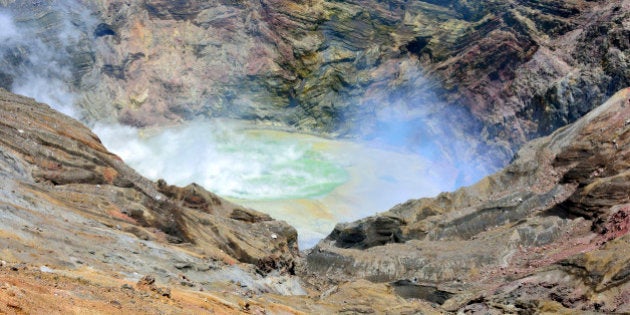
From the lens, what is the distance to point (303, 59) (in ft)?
260

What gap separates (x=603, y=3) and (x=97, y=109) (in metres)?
52.9

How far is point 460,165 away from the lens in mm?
65500

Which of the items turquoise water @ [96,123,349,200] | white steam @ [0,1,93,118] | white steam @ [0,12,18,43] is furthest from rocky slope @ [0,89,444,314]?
white steam @ [0,12,18,43]

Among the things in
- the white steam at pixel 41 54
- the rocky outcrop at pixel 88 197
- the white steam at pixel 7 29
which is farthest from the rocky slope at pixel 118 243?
the white steam at pixel 7 29

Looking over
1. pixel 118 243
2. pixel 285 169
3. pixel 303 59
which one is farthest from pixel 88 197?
pixel 303 59

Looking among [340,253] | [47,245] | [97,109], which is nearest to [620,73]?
[340,253]

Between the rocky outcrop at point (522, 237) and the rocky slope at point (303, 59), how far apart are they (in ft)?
92.5

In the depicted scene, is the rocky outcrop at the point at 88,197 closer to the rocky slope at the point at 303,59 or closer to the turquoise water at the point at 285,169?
the turquoise water at the point at 285,169

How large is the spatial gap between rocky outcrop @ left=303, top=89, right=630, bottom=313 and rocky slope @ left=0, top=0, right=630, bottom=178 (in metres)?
28.2

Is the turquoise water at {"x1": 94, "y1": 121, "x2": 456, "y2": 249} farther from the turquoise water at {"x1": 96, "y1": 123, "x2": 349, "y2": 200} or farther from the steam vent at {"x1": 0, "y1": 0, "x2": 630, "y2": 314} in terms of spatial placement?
the steam vent at {"x1": 0, "y1": 0, "x2": 630, "y2": 314}

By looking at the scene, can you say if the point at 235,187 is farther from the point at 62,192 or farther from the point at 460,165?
the point at 62,192

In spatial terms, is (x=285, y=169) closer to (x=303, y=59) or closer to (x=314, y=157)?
(x=314, y=157)

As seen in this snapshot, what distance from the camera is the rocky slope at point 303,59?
68.9 metres

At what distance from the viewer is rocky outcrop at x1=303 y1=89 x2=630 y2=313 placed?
23.7 m
